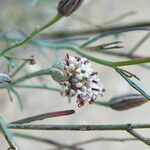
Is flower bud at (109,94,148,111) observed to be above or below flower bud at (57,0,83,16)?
below

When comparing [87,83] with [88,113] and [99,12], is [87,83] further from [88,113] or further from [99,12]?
[99,12]

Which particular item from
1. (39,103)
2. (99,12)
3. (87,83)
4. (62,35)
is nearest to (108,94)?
(39,103)

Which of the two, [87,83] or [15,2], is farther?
[15,2]

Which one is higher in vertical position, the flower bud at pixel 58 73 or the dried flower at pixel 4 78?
the flower bud at pixel 58 73
